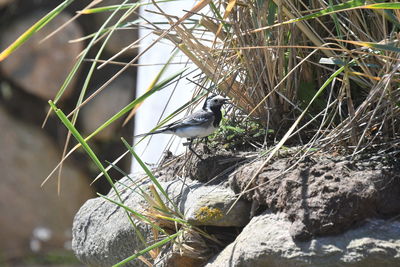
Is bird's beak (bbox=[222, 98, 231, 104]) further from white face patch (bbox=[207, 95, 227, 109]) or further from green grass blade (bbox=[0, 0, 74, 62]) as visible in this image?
green grass blade (bbox=[0, 0, 74, 62])

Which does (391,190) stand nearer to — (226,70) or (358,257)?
(358,257)

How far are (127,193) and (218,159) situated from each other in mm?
465

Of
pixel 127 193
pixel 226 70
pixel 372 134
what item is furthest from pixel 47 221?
pixel 372 134

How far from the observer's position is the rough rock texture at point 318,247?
5.29 feet

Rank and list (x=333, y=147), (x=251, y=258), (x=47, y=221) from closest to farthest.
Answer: (x=251, y=258) < (x=333, y=147) < (x=47, y=221)

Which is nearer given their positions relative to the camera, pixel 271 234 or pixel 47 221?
pixel 271 234

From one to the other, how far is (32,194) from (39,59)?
47.5 inches

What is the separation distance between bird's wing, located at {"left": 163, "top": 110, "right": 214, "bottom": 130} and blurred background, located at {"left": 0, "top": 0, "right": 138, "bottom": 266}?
3380 millimetres

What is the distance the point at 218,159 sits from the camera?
2201mm

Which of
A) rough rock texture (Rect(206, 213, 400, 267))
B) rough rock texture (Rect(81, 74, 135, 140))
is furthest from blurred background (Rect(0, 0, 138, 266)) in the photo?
rough rock texture (Rect(206, 213, 400, 267))

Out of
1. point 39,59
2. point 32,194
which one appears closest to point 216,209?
point 39,59

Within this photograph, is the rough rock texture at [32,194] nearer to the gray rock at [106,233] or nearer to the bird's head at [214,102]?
the gray rock at [106,233]

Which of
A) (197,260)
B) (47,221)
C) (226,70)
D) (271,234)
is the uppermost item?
(226,70)

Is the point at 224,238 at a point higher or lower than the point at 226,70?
lower
